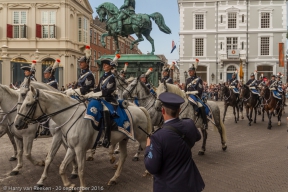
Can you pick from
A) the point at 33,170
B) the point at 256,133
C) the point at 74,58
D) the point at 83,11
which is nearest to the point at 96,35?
the point at 83,11

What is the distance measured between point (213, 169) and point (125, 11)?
36.5 ft

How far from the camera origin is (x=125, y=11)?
16.8m

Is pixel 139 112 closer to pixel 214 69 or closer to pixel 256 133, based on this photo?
pixel 256 133

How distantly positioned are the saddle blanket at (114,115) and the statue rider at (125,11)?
10.6 metres

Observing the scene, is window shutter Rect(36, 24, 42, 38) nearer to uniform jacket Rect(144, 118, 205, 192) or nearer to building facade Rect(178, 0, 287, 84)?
building facade Rect(178, 0, 287, 84)

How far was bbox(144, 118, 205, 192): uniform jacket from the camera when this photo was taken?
3.34m

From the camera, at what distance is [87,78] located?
7.50 meters

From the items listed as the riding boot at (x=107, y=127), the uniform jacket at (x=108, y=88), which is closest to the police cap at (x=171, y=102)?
the riding boot at (x=107, y=127)

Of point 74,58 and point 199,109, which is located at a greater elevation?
point 74,58

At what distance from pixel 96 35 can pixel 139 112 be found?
45.2 meters

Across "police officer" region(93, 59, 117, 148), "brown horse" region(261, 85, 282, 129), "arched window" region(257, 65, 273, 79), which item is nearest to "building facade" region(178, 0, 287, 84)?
"arched window" region(257, 65, 273, 79)

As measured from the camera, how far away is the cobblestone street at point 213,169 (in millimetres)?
6781

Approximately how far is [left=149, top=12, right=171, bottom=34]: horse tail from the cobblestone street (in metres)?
7.24

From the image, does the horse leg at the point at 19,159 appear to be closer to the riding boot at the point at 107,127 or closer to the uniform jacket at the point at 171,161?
the riding boot at the point at 107,127
